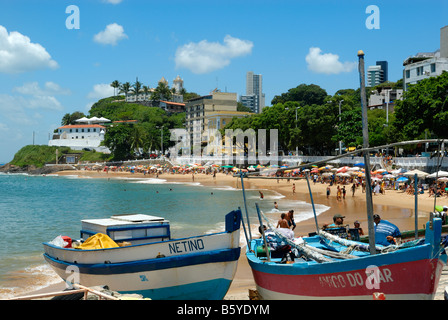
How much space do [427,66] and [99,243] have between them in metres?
62.1

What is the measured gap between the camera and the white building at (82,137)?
139 metres

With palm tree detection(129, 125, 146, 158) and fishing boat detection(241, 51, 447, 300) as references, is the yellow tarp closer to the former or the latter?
fishing boat detection(241, 51, 447, 300)

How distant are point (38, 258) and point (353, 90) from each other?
128m

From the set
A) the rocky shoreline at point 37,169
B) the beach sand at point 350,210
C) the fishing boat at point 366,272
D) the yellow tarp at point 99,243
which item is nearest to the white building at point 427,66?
the beach sand at point 350,210

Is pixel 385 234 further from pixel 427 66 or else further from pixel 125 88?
pixel 125 88

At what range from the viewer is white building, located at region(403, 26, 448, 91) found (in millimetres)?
62094

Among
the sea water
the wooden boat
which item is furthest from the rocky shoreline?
the wooden boat

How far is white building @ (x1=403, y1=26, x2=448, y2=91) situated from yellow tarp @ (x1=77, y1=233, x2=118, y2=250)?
196 ft

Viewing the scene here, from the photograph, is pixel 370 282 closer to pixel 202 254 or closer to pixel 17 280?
pixel 202 254

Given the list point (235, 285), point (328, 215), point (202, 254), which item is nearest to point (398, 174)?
point (328, 215)

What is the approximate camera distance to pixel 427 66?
211 ft

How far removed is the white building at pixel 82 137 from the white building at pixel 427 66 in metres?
92.4

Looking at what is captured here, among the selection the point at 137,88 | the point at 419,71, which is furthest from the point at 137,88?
the point at 419,71

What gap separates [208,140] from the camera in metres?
112
